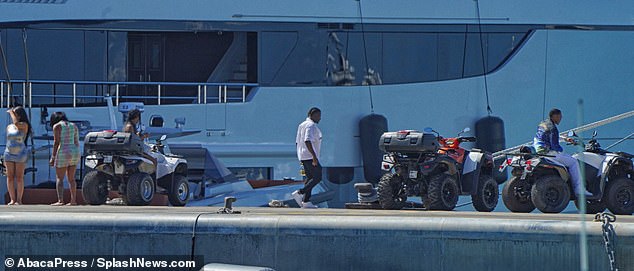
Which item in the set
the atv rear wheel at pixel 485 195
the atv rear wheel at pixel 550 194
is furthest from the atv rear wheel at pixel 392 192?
the atv rear wheel at pixel 550 194

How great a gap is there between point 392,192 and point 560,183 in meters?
1.66

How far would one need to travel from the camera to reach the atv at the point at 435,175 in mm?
11805

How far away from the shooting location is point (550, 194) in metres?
11.7

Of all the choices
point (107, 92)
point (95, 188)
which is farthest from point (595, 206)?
point (107, 92)

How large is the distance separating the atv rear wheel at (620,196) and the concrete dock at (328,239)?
2.89 meters

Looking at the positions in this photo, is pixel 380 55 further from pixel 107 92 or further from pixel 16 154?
pixel 16 154

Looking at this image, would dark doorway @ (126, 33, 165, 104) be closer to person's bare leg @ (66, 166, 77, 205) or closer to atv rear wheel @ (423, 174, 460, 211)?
person's bare leg @ (66, 166, 77, 205)

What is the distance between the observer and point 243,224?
28.6 ft

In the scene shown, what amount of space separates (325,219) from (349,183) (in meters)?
8.08

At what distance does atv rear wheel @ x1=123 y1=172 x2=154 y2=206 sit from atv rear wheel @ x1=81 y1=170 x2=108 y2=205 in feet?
0.95

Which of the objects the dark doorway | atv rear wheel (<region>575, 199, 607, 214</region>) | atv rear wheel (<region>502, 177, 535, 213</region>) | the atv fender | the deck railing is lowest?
atv rear wheel (<region>575, 199, 607, 214</region>)

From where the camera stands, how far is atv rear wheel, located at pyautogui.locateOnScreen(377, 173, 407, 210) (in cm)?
1199

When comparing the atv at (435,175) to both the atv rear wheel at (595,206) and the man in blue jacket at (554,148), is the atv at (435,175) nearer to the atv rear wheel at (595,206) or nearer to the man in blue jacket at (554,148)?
the man in blue jacket at (554,148)

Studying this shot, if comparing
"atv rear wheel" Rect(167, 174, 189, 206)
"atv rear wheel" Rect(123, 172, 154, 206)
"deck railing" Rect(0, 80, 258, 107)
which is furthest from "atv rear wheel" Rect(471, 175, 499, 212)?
"deck railing" Rect(0, 80, 258, 107)
